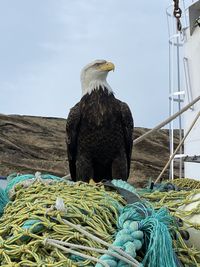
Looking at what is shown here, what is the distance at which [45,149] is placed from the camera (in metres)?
10.5

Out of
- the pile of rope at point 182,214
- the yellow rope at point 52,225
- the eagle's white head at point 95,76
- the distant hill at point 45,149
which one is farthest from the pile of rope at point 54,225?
the distant hill at point 45,149

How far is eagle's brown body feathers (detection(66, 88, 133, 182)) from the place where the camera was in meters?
4.51

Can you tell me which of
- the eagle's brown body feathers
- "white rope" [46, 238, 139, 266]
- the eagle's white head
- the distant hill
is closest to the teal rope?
"white rope" [46, 238, 139, 266]

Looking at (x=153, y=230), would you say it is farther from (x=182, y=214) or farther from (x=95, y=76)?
(x=95, y=76)

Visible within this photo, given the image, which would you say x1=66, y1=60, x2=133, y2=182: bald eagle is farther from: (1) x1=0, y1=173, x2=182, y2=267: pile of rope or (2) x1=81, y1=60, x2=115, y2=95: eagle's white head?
(1) x1=0, y1=173, x2=182, y2=267: pile of rope

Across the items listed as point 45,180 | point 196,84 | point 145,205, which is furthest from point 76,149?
point 145,205

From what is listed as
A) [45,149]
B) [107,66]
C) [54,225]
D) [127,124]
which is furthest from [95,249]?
[45,149]

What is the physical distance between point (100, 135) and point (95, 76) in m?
0.61

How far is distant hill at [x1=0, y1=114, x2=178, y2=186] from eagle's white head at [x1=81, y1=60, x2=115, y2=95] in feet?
15.7

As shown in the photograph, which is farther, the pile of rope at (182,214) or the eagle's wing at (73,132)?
the eagle's wing at (73,132)

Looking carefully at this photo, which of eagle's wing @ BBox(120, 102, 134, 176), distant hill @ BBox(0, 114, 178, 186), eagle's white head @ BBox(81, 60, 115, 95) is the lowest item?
distant hill @ BBox(0, 114, 178, 186)

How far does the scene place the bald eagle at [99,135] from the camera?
4508 millimetres

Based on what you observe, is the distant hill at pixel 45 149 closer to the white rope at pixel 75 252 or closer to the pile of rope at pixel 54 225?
the pile of rope at pixel 54 225

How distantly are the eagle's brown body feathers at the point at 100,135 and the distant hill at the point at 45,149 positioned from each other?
16.1 ft
